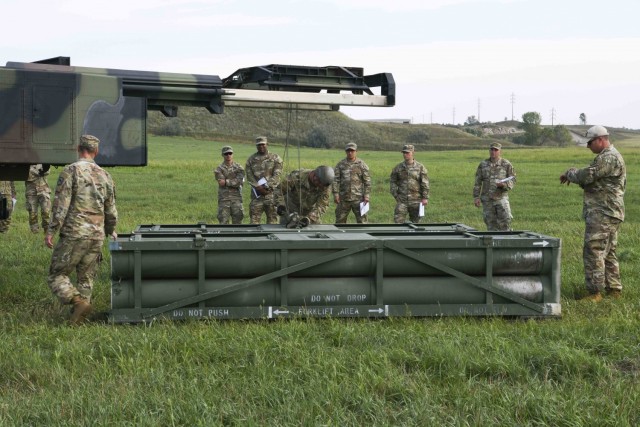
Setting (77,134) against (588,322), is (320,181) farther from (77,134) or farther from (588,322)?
(588,322)

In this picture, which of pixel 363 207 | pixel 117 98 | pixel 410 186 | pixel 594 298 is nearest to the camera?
pixel 594 298

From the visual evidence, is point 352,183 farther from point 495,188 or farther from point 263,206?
point 495,188

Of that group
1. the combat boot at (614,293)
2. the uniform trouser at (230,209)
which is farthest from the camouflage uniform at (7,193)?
the combat boot at (614,293)

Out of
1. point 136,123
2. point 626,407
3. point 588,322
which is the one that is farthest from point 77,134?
point 626,407

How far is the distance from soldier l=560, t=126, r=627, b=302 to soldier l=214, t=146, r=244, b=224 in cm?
651

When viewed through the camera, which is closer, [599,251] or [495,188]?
[599,251]

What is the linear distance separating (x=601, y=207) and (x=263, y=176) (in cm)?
633

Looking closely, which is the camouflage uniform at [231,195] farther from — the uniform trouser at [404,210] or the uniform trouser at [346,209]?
the uniform trouser at [404,210]

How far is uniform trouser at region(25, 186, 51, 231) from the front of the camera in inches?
603

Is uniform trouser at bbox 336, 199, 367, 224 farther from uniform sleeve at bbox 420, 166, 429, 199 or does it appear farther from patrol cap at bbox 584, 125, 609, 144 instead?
patrol cap at bbox 584, 125, 609, 144

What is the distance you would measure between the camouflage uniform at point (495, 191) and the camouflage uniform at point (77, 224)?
7852 millimetres

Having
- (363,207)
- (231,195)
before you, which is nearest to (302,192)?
(363,207)

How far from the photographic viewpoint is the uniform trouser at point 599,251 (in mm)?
9297

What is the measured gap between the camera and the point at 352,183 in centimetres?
1408
